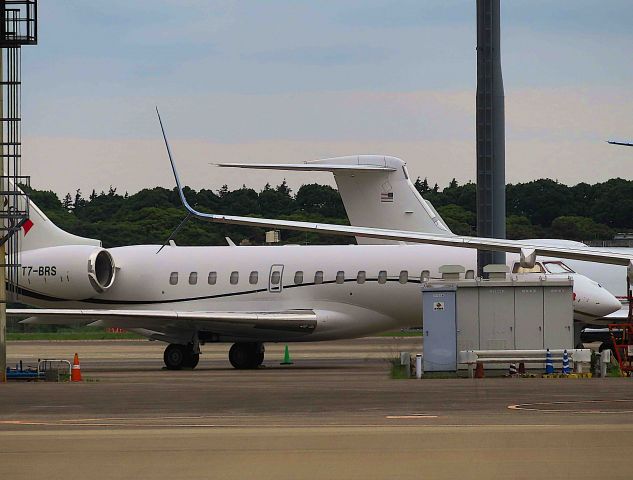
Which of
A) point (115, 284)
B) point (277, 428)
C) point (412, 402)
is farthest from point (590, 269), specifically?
point (277, 428)

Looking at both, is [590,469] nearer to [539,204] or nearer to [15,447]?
[15,447]

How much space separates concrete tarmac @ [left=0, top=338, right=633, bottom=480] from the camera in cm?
1282

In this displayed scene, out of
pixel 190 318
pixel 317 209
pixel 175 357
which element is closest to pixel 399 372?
pixel 190 318

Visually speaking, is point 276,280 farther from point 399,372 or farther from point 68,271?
point 399,372

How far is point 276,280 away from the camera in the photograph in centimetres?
3984

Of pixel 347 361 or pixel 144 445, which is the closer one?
pixel 144 445

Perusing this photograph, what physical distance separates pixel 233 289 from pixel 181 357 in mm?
2632

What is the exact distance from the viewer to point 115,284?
4191cm

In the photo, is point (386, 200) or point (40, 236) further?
point (386, 200)

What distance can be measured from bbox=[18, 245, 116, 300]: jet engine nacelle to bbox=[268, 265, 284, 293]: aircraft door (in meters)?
5.23

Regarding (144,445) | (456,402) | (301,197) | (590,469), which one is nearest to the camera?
(590,469)

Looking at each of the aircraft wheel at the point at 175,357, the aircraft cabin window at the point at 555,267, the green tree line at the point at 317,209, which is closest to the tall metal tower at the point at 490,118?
the aircraft cabin window at the point at 555,267

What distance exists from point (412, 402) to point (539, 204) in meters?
85.0

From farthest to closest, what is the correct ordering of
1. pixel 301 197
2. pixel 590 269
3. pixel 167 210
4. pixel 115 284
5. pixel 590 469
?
pixel 301 197, pixel 167 210, pixel 590 269, pixel 115 284, pixel 590 469
